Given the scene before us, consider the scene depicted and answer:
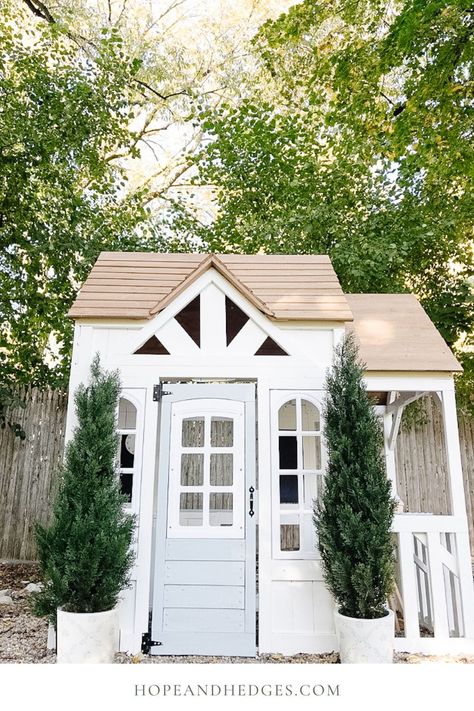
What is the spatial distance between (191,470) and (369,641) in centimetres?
409

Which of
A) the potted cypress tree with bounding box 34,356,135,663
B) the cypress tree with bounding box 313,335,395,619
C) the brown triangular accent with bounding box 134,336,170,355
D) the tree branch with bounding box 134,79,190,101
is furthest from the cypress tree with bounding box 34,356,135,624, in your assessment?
the tree branch with bounding box 134,79,190,101

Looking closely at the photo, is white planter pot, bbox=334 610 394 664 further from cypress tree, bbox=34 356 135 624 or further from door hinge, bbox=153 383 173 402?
door hinge, bbox=153 383 173 402

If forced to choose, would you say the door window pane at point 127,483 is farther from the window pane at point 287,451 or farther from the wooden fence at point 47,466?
the wooden fence at point 47,466

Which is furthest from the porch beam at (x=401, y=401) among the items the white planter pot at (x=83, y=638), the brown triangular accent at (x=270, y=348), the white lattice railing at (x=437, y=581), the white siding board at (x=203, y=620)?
the white planter pot at (x=83, y=638)

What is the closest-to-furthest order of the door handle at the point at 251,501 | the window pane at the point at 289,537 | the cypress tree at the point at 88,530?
the cypress tree at the point at 88,530 < the door handle at the point at 251,501 < the window pane at the point at 289,537

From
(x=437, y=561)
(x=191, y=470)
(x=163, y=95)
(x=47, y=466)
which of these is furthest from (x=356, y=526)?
(x=163, y=95)

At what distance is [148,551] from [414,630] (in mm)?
2439

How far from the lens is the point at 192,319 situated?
480cm

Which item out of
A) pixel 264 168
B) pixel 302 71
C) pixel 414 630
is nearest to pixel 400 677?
pixel 414 630

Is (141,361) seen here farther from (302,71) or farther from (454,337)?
(302,71)

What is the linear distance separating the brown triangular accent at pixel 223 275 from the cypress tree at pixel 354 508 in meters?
1.00

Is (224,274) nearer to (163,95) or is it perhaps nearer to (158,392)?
(158,392)

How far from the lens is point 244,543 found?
4.32m

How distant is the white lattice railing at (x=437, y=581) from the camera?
13.8ft
